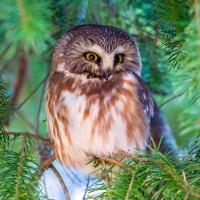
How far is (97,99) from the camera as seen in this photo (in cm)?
252

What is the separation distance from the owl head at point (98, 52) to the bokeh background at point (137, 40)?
0.11m

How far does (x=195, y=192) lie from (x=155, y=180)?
0.57 ft

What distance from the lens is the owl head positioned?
2607mm

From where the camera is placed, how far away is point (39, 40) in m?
1.35

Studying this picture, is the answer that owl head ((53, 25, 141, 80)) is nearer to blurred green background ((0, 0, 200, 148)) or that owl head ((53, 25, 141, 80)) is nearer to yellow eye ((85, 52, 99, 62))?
yellow eye ((85, 52, 99, 62))

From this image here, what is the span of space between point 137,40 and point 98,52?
1.49 ft

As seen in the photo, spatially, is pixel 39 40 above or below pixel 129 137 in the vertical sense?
above

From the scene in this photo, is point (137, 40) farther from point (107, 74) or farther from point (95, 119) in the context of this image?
point (95, 119)

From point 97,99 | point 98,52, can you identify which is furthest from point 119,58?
point 97,99

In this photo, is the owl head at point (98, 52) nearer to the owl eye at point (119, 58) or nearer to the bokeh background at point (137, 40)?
the owl eye at point (119, 58)

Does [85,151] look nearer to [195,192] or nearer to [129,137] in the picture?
[129,137]

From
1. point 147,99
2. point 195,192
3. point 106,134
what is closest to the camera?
point 195,192

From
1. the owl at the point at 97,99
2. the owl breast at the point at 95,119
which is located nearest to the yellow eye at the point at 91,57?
the owl at the point at 97,99

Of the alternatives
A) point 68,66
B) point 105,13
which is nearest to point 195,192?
point 68,66
